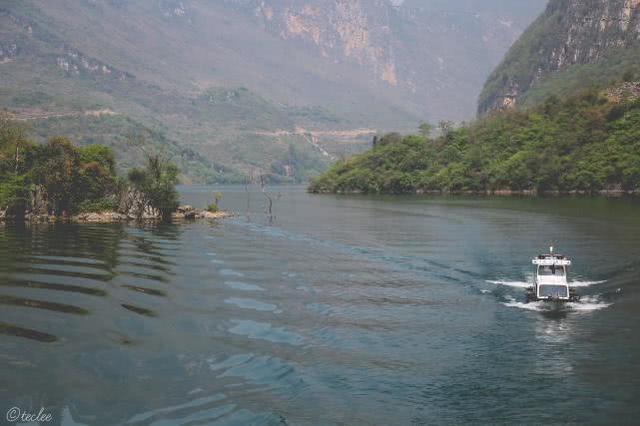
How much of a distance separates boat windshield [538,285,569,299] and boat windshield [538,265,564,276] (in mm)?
1905

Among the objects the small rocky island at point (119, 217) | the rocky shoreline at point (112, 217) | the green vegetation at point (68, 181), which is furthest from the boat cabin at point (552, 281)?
the small rocky island at point (119, 217)

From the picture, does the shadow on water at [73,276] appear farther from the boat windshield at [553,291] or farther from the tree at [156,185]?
the tree at [156,185]

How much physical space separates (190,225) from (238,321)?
70097 mm

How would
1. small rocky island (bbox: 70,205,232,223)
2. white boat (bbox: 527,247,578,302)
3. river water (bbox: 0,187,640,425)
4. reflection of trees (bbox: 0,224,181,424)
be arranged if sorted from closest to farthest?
river water (bbox: 0,187,640,425) < reflection of trees (bbox: 0,224,181,424) < white boat (bbox: 527,247,578,302) < small rocky island (bbox: 70,205,232,223)

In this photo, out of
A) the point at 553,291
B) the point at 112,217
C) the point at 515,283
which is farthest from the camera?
the point at 112,217

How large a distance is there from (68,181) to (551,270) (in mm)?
87918

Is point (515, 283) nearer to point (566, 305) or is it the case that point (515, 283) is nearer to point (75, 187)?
point (566, 305)

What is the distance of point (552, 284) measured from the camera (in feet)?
144

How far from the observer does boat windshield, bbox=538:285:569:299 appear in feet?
143

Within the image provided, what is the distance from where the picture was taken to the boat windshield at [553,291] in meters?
43.6

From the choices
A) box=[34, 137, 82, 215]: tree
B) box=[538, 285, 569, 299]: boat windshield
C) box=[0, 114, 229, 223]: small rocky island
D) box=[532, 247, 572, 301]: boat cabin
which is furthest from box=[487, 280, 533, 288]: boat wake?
box=[34, 137, 82, 215]: tree

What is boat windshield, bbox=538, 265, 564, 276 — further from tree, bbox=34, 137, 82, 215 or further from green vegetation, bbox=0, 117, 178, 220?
tree, bbox=34, 137, 82, 215

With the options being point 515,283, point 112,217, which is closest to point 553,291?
point 515,283

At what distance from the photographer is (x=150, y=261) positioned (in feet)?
198
